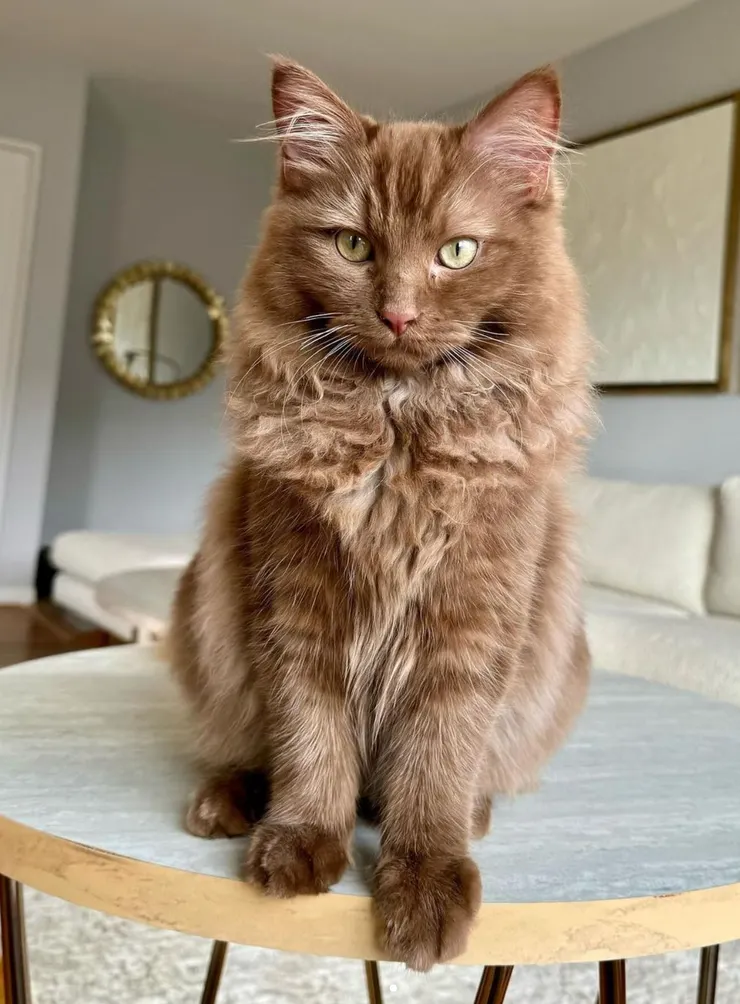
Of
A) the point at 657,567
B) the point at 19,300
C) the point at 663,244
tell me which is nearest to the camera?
the point at 657,567

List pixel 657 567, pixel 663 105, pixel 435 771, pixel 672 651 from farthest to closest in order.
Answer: pixel 663 105 → pixel 657 567 → pixel 672 651 → pixel 435 771

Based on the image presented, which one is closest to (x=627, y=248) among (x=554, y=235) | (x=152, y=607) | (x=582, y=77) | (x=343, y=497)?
(x=582, y=77)

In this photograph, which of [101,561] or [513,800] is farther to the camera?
[101,561]

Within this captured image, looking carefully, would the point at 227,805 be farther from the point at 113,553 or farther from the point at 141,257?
the point at 141,257

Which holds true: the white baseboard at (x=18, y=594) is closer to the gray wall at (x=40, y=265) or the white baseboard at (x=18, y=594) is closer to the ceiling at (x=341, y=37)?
the gray wall at (x=40, y=265)

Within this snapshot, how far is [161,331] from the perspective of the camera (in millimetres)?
5195

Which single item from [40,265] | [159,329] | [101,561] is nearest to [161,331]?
[159,329]

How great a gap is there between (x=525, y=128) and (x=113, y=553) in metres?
2.97

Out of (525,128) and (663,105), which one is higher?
(663,105)

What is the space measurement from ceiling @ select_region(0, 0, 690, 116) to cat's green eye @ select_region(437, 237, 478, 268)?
325cm

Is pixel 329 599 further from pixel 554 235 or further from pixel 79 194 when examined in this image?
pixel 79 194

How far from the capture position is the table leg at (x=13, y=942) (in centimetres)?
77

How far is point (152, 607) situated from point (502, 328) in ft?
5.87

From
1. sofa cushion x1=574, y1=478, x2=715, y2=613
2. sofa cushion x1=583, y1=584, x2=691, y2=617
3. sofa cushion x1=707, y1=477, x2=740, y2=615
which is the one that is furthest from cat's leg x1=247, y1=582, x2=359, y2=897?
sofa cushion x1=707, y1=477, x2=740, y2=615
